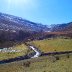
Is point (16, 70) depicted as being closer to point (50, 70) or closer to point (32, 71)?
point (32, 71)

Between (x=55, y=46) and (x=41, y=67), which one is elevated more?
(x=55, y=46)

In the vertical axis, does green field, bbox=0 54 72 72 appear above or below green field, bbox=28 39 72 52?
below

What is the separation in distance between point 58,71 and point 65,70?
0.93m

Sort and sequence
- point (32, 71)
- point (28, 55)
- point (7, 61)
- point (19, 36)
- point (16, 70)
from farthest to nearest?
point (19, 36) < point (28, 55) < point (7, 61) < point (16, 70) < point (32, 71)

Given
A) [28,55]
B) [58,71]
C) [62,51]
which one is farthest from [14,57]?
[58,71]

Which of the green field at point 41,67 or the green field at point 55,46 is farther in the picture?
the green field at point 55,46

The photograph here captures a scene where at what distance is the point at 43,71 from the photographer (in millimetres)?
35844

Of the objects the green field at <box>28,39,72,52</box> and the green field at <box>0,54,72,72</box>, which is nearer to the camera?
the green field at <box>0,54,72,72</box>

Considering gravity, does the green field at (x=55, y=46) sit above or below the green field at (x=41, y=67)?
above

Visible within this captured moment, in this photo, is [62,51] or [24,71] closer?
[24,71]

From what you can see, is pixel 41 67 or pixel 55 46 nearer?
pixel 41 67

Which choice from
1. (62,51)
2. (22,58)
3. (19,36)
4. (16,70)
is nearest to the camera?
(16,70)

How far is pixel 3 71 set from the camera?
132ft

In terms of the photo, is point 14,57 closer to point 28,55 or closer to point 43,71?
point 28,55
